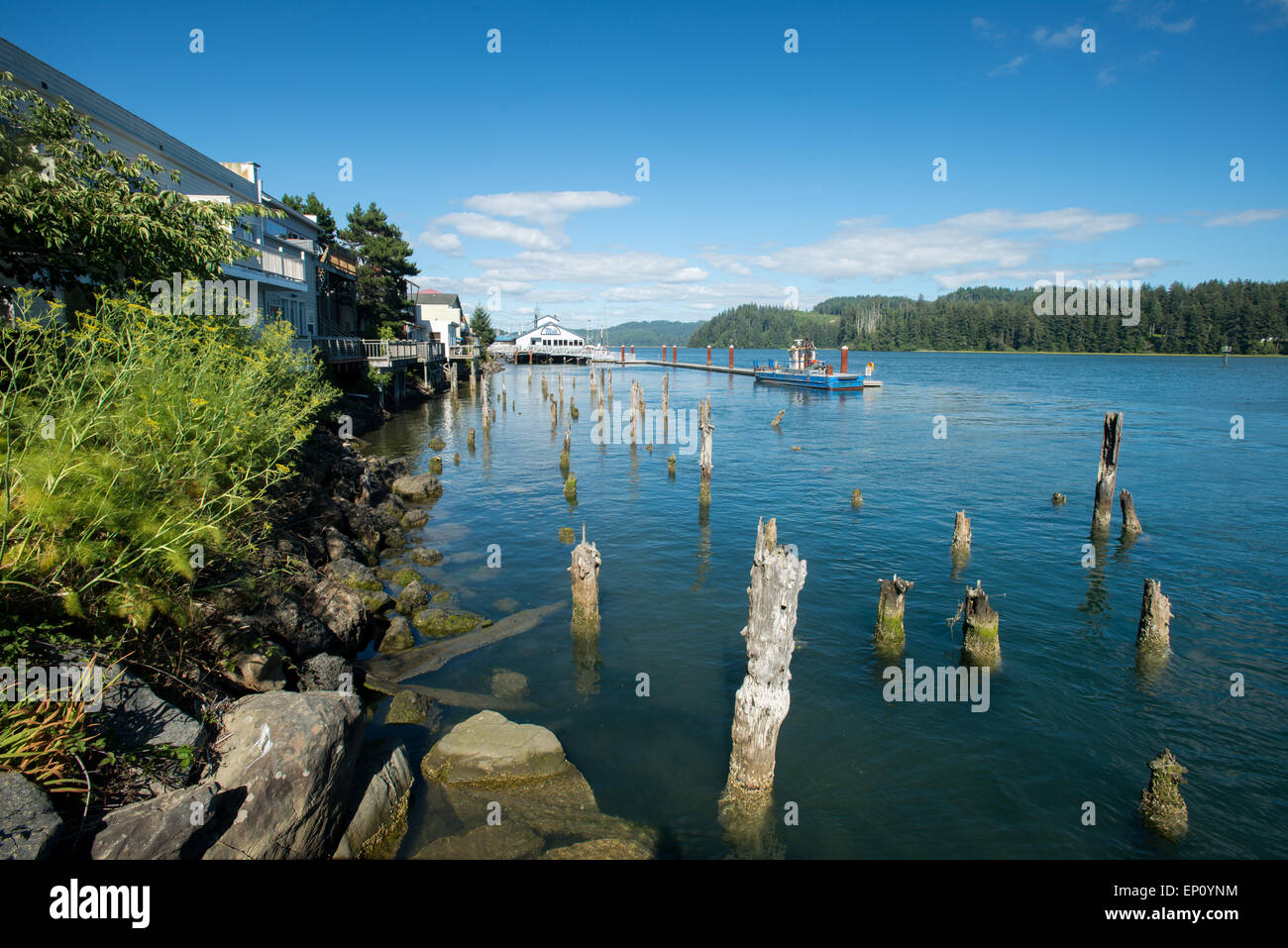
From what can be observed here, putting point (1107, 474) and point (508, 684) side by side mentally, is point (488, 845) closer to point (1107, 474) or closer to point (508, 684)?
point (508, 684)

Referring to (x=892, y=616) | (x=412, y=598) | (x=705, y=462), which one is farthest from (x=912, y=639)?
(x=705, y=462)

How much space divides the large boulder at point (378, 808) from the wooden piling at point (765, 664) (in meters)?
4.81

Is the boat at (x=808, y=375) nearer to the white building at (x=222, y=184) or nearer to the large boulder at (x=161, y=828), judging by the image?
the white building at (x=222, y=184)

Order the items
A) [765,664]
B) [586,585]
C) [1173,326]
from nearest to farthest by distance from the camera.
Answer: [765,664], [586,585], [1173,326]

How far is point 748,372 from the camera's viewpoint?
95.8 m

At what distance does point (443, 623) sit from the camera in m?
15.7

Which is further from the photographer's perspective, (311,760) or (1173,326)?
(1173,326)

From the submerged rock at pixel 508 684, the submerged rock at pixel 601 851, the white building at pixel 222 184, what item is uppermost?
the white building at pixel 222 184

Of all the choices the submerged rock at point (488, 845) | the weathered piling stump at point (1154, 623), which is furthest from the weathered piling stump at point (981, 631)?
the submerged rock at point (488, 845)

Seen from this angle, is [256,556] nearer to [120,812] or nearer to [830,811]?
A: [120,812]

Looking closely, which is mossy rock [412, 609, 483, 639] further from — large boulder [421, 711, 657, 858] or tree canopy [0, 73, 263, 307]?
tree canopy [0, 73, 263, 307]

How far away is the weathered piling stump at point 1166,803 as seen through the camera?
9.57 meters

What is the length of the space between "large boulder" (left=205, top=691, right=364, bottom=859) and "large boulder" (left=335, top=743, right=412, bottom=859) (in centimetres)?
23

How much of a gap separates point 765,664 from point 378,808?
5667 millimetres
